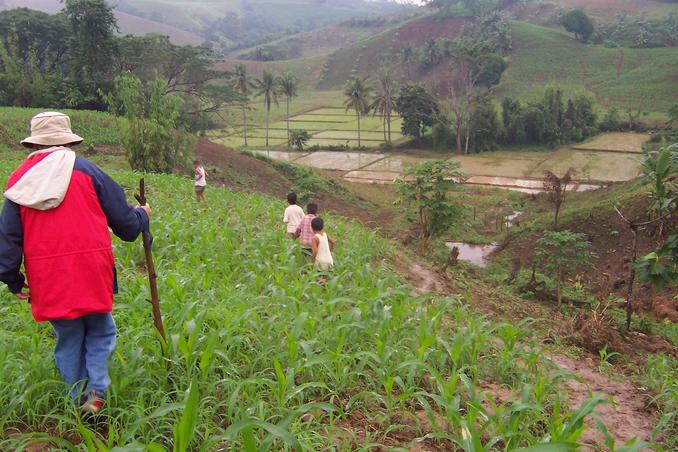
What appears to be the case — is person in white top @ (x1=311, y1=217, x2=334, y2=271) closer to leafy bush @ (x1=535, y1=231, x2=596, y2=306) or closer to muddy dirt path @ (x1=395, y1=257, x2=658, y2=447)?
muddy dirt path @ (x1=395, y1=257, x2=658, y2=447)

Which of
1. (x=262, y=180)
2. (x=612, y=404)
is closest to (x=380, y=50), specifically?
(x=262, y=180)

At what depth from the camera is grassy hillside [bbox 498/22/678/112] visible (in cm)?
4869

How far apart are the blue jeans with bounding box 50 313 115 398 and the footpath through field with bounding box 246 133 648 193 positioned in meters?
26.3

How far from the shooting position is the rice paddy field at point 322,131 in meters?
46.3

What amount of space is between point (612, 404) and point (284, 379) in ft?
8.67

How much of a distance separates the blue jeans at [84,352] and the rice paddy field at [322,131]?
1665 inches

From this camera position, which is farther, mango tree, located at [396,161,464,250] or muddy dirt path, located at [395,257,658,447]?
mango tree, located at [396,161,464,250]

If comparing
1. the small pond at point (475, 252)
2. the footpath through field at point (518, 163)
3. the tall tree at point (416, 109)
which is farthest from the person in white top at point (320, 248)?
the tall tree at point (416, 109)

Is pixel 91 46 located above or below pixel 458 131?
above

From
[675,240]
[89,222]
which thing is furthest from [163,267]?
[675,240]

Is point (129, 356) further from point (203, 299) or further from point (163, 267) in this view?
point (163, 267)

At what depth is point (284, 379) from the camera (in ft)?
11.2

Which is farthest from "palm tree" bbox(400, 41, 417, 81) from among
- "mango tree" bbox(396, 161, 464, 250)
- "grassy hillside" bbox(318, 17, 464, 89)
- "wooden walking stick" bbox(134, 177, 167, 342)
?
"wooden walking stick" bbox(134, 177, 167, 342)

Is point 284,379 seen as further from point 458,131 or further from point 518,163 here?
point 458,131
